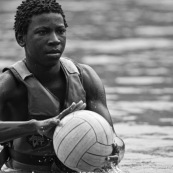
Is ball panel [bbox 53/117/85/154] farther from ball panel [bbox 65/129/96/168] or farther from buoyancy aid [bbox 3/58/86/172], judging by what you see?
buoyancy aid [bbox 3/58/86/172]

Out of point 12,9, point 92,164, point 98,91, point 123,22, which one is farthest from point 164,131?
point 12,9

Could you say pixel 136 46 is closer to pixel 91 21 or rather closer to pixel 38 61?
pixel 91 21

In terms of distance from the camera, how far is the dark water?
36.6 feet

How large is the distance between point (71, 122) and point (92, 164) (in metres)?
0.44

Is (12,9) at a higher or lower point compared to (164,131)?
lower

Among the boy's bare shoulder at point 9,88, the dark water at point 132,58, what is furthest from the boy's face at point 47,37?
the dark water at point 132,58

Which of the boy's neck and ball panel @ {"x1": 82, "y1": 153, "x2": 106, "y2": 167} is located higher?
the boy's neck

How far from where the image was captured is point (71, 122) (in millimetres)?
7734

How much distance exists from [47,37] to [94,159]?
51.6 inches

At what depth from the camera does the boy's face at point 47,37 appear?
8172mm

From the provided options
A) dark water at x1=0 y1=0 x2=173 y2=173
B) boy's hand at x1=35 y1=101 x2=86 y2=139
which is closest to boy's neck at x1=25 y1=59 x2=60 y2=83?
boy's hand at x1=35 y1=101 x2=86 y2=139

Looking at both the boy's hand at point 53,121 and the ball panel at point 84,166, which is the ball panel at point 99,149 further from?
the boy's hand at point 53,121

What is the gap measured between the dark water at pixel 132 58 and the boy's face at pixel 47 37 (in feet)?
6.29

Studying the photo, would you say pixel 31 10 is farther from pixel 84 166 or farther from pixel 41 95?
pixel 84 166
